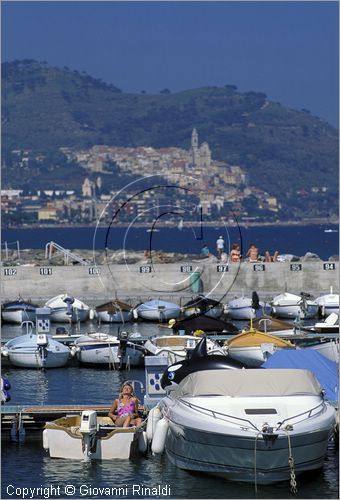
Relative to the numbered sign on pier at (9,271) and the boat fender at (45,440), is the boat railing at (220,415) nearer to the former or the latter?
the boat fender at (45,440)

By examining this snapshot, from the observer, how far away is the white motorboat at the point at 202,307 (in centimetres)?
5159

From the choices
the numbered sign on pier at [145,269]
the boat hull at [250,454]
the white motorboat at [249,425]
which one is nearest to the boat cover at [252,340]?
the white motorboat at [249,425]

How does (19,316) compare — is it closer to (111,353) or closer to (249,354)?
(111,353)

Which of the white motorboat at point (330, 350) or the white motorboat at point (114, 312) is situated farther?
the white motorboat at point (114, 312)

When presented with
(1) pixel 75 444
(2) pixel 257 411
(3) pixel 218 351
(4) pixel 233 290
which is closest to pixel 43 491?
(1) pixel 75 444

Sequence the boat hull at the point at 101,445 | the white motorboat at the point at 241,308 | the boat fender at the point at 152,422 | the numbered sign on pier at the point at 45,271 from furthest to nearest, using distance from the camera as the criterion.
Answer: the numbered sign on pier at the point at 45,271, the white motorboat at the point at 241,308, the boat fender at the point at 152,422, the boat hull at the point at 101,445

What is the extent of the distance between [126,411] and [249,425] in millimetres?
3503

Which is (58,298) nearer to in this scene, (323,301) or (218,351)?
(323,301)

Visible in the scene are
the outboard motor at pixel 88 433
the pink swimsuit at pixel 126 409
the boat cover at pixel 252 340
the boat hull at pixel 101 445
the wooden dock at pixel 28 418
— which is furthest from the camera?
the boat cover at pixel 252 340

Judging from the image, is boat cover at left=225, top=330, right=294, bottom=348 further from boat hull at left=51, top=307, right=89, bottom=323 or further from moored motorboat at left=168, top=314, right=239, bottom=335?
boat hull at left=51, top=307, right=89, bottom=323

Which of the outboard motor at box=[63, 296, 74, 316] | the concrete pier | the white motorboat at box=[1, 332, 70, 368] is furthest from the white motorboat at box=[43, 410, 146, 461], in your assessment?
the concrete pier

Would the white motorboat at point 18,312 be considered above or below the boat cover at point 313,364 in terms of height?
below

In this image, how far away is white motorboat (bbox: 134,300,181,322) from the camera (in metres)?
52.2

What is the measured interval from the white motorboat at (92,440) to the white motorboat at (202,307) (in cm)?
2842
